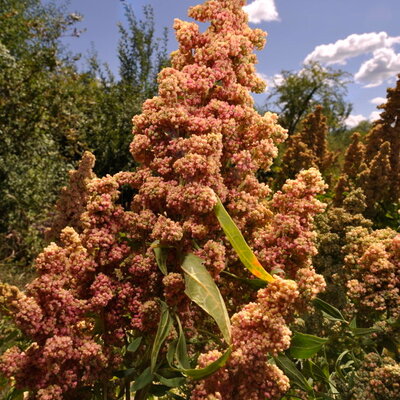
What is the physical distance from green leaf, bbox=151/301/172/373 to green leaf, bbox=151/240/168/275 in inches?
3.6

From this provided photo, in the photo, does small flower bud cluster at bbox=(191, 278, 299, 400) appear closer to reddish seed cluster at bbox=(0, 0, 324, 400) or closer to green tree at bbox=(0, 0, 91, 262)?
reddish seed cluster at bbox=(0, 0, 324, 400)

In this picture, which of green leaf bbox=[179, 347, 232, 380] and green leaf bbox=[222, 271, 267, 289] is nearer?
green leaf bbox=[179, 347, 232, 380]

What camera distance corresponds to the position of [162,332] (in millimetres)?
983

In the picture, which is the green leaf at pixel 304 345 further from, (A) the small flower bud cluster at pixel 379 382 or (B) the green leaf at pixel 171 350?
(B) the green leaf at pixel 171 350

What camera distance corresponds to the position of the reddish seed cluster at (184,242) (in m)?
0.94

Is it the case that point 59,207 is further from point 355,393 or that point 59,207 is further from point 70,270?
point 355,393

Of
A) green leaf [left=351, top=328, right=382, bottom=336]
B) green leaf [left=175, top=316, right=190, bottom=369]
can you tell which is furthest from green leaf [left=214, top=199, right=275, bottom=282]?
green leaf [left=351, top=328, right=382, bottom=336]

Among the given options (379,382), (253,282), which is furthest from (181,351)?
(379,382)

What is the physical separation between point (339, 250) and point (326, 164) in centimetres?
414

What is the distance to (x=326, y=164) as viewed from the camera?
18.9ft

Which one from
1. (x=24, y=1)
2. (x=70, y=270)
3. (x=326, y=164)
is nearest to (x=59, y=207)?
(x=70, y=270)

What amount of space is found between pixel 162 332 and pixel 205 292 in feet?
0.47

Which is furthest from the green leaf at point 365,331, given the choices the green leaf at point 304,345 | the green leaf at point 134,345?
the green leaf at point 134,345

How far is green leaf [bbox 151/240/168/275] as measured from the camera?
1048 millimetres
